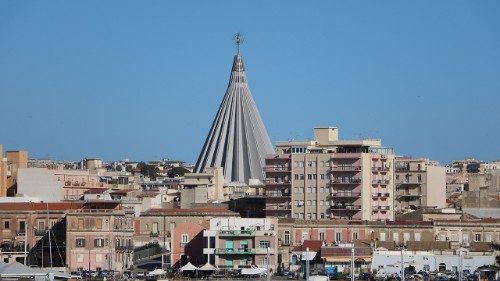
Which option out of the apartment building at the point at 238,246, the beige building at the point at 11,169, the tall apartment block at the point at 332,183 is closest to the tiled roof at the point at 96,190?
the beige building at the point at 11,169

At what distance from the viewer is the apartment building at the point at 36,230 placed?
104 metres

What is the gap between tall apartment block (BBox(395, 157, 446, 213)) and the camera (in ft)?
436

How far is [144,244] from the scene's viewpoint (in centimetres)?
11469

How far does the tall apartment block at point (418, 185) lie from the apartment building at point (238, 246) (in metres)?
30.2

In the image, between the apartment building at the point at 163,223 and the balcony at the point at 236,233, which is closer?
the balcony at the point at 236,233

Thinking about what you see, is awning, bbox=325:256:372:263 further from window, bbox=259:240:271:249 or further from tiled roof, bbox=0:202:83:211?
tiled roof, bbox=0:202:83:211

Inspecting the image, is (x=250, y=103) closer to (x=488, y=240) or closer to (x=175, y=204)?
(x=175, y=204)

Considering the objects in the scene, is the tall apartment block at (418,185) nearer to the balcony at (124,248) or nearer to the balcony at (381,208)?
the balcony at (381,208)

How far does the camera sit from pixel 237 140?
551ft

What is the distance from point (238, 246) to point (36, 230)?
13866mm

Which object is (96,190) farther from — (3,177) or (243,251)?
(243,251)

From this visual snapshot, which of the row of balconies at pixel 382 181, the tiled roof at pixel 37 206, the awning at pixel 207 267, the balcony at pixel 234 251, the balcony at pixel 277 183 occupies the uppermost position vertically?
the row of balconies at pixel 382 181

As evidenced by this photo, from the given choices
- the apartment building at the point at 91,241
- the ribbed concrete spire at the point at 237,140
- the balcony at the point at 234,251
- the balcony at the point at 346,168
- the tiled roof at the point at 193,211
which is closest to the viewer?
the apartment building at the point at 91,241

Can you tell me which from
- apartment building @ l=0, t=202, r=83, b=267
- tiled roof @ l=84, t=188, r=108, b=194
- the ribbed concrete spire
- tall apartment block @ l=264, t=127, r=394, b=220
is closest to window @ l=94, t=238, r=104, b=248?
apartment building @ l=0, t=202, r=83, b=267
